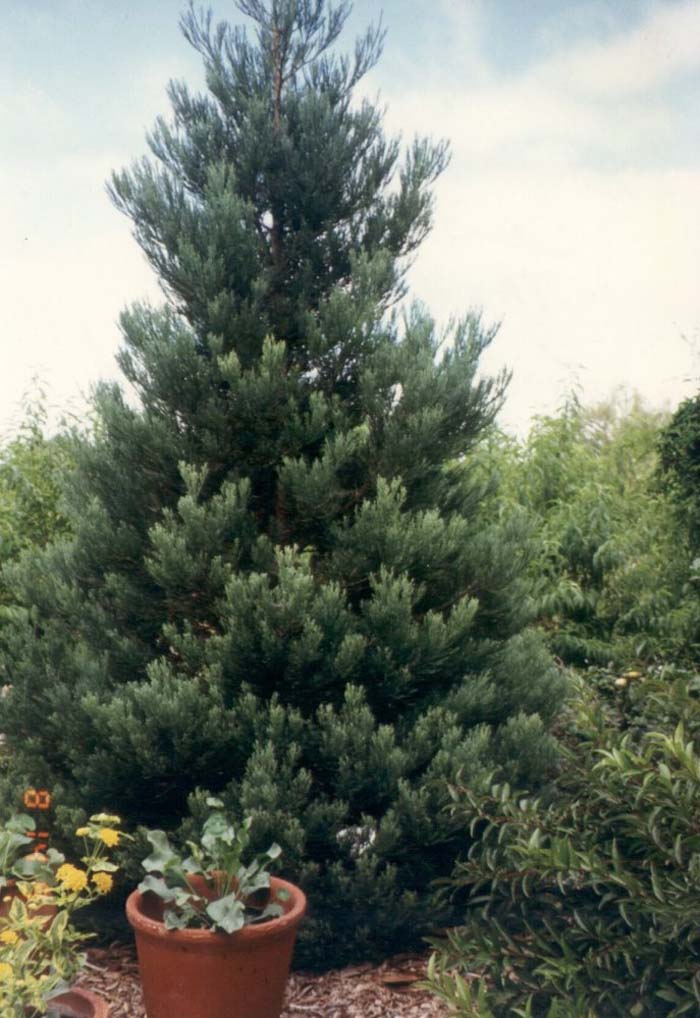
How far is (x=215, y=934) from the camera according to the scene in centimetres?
416

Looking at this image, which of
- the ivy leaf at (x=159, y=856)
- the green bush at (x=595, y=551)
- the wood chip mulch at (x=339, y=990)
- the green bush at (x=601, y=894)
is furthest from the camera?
the green bush at (x=595, y=551)

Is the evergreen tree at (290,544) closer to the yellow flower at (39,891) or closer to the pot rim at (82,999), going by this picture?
the yellow flower at (39,891)

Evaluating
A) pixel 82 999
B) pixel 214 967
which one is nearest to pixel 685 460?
pixel 214 967

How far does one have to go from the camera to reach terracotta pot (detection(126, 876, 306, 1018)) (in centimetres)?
419

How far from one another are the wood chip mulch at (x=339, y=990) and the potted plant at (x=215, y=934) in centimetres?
46

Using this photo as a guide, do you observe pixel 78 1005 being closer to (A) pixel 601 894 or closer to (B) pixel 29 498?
(A) pixel 601 894

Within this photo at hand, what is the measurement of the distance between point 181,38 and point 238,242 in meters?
1.50

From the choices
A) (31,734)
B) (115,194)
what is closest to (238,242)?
(115,194)

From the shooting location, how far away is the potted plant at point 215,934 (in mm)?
4184

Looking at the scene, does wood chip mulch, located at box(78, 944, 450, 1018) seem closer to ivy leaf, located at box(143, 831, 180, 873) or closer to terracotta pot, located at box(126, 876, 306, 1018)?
terracotta pot, located at box(126, 876, 306, 1018)

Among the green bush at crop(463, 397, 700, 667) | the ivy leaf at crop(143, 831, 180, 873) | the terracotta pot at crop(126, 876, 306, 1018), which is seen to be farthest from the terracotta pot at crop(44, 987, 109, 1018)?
the green bush at crop(463, 397, 700, 667)

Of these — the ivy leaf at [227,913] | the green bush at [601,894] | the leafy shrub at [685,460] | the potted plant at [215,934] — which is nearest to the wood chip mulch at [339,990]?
the potted plant at [215,934]

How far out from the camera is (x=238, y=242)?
18.0 ft

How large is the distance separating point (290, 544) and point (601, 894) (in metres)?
2.33
